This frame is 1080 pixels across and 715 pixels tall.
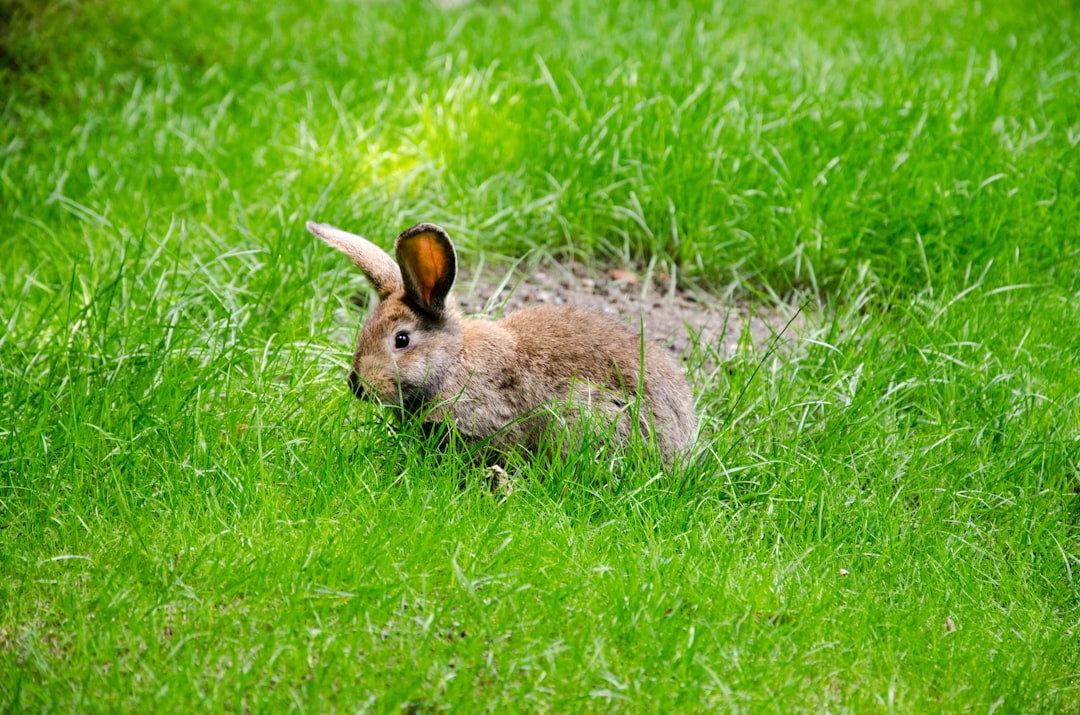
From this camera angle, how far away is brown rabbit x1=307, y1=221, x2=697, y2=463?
408cm

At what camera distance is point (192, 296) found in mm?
4902

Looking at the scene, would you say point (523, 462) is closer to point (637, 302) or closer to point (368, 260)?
point (368, 260)

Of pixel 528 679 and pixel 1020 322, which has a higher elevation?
pixel 1020 322

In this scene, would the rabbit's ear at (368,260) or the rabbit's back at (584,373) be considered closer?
the rabbit's back at (584,373)

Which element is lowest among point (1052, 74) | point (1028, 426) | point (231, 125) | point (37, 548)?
point (37, 548)

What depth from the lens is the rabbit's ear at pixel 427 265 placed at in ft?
13.0

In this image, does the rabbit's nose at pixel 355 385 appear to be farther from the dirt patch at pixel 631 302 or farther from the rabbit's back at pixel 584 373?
the dirt patch at pixel 631 302

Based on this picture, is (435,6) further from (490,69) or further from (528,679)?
(528,679)

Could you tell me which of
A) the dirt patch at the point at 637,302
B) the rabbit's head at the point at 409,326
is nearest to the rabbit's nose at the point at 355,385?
the rabbit's head at the point at 409,326

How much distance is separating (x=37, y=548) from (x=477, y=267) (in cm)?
249

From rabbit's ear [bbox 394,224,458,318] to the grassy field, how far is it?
523 mm

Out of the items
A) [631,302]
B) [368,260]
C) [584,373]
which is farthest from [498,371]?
[631,302]

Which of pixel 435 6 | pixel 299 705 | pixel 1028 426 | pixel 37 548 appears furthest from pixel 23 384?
pixel 435 6

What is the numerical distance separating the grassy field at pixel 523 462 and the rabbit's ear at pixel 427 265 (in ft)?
1.72
